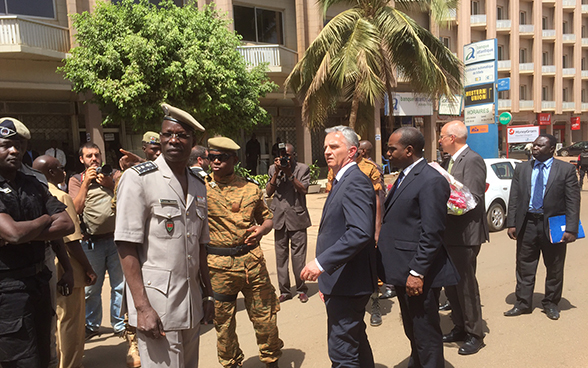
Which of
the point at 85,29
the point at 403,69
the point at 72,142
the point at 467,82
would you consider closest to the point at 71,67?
the point at 85,29

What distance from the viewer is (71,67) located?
11688mm

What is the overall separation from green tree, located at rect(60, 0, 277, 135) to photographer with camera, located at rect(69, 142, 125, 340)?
281 inches

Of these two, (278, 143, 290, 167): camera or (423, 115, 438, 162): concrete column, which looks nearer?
(278, 143, 290, 167): camera

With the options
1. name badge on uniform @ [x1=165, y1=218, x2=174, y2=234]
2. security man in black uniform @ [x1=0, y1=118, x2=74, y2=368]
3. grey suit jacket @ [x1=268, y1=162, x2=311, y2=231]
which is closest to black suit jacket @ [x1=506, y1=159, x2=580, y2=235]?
grey suit jacket @ [x1=268, y1=162, x2=311, y2=231]

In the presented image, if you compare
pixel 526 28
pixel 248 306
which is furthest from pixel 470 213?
pixel 526 28

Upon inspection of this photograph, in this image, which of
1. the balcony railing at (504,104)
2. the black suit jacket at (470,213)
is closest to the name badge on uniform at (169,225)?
the black suit jacket at (470,213)

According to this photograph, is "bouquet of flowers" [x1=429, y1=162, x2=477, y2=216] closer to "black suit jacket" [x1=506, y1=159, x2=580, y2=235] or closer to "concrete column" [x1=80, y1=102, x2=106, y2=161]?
"black suit jacket" [x1=506, y1=159, x2=580, y2=235]

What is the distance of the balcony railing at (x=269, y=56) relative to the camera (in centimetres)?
1648

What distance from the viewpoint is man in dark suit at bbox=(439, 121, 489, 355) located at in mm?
4078

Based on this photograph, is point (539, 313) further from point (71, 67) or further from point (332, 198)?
point (71, 67)

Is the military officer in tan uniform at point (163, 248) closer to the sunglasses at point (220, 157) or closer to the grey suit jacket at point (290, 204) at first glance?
→ the sunglasses at point (220, 157)

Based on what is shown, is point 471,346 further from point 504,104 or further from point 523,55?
point 523,55

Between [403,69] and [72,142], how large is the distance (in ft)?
39.8

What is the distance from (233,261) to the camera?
3.57 meters
